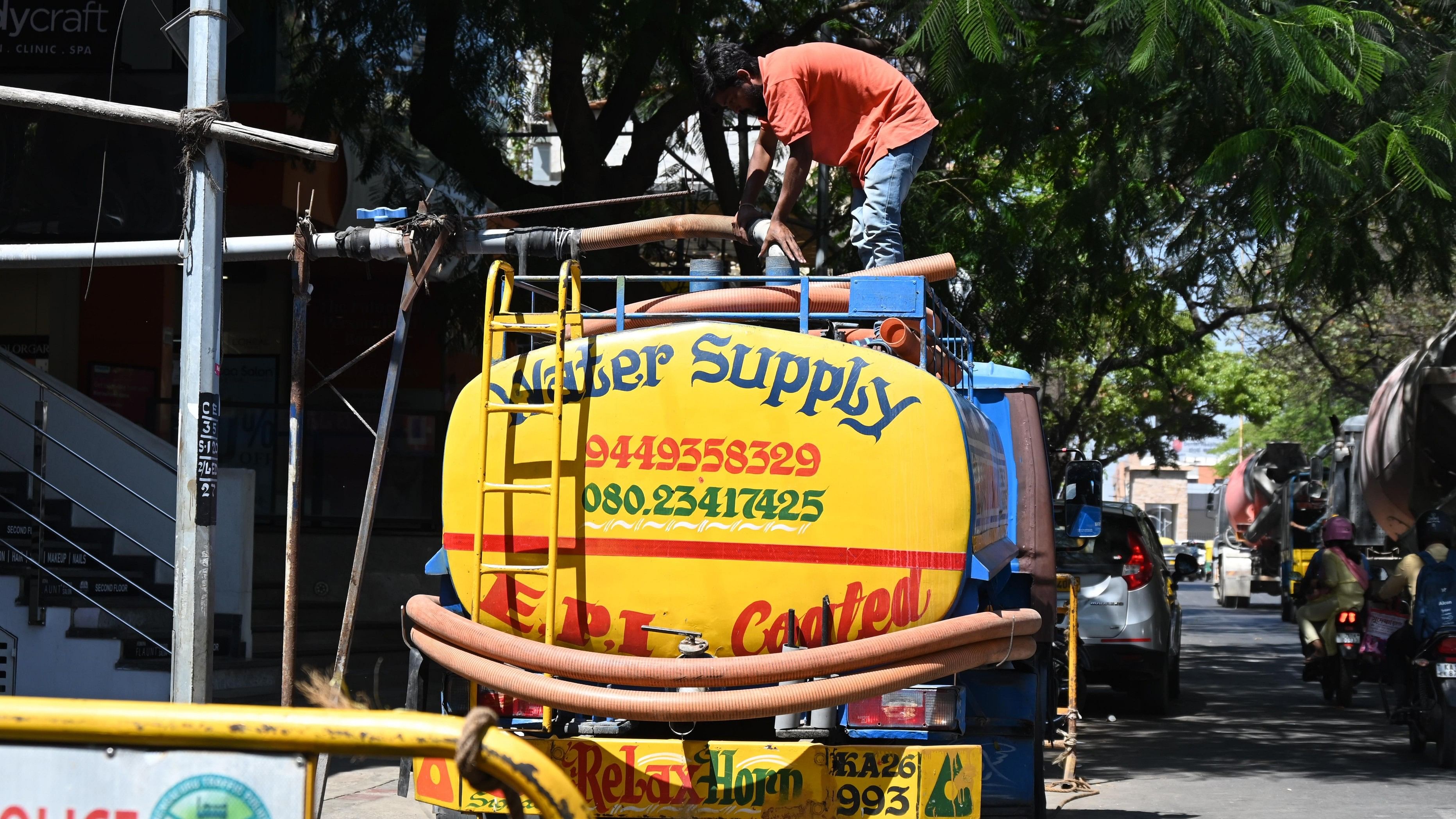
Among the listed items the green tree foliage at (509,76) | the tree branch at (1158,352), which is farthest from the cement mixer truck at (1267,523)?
the green tree foliage at (509,76)

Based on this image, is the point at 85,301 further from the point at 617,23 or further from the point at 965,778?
the point at 965,778

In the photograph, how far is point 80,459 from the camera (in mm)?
11945

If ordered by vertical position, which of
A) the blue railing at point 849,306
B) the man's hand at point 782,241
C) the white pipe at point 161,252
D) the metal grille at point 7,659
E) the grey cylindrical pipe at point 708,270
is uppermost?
the white pipe at point 161,252

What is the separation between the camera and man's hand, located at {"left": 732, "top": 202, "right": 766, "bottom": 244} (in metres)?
7.40

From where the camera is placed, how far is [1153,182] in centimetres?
1170

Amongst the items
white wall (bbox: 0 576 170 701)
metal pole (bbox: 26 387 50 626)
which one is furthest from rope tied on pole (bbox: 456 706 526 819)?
metal pole (bbox: 26 387 50 626)

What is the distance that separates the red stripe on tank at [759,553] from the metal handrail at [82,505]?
25.0 ft

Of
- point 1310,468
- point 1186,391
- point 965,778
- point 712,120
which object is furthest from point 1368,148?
point 1186,391

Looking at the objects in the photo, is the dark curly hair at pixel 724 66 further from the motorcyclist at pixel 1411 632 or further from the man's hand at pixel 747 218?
the motorcyclist at pixel 1411 632

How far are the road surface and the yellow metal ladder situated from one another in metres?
4.63

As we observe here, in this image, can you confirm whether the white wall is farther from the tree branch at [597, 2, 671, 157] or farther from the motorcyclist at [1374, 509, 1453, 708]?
the motorcyclist at [1374, 509, 1453, 708]

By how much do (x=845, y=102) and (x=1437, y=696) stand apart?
618 cm

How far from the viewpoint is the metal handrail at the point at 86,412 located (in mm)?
12680

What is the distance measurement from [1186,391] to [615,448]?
38.4 m
